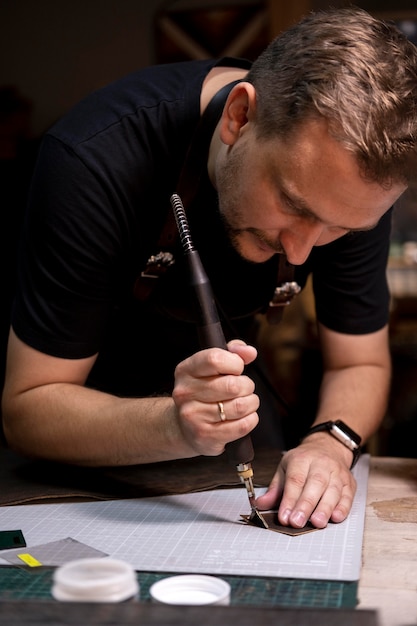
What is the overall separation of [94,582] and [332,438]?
76 cm

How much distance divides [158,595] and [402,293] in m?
3.42

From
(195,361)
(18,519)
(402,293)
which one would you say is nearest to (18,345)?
(18,519)

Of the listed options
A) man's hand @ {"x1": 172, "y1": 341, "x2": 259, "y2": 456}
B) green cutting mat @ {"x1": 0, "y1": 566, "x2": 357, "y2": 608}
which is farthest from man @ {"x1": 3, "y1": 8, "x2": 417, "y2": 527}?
green cutting mat @ {"x1": 0, "y1": 566, "x2": 357, "y2": 608}

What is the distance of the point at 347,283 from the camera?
171 centimetres

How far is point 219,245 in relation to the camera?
1611mm

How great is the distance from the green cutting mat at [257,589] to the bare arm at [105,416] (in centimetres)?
25

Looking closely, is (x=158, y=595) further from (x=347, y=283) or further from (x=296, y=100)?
(x=347, y=283)

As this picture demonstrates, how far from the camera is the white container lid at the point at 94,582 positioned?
2.81 ft

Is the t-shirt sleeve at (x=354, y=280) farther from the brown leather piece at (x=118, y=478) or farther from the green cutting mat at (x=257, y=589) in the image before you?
the green cutting mat at (x=257, y=589)

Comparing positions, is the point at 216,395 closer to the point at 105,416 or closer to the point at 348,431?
the point at 105,416

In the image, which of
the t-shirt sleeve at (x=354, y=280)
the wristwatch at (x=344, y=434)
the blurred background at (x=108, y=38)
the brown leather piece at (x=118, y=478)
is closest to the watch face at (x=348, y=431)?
the wristwatch at (x=344, y=434)

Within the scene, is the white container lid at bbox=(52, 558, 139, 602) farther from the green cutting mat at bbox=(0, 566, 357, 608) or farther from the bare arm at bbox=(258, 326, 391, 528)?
the bare arm at bbox=(258, 326, 391, 528)

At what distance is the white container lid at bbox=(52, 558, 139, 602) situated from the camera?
2.81 ft

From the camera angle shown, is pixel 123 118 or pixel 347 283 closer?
pixel 123 118
